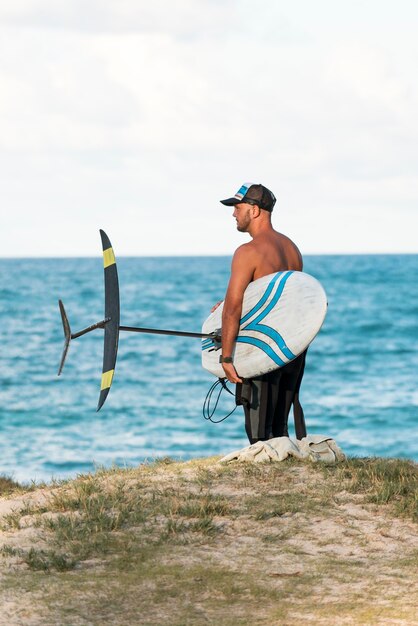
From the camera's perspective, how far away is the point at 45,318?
58406 millimetres

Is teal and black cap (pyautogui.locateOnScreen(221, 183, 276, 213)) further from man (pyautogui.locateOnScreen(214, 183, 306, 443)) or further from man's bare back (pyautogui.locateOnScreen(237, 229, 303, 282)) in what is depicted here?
man's bare back (pyautogui.locateOnScreen(237, 229, 303, 282))

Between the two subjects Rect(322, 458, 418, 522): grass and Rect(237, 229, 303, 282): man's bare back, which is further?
Rect(237, 229, 303, 282): man's bare back

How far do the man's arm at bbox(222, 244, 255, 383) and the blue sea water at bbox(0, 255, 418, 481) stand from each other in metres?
1.84

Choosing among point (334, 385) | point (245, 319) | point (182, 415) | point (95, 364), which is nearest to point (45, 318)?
point (95, 364)

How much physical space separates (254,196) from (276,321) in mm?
985

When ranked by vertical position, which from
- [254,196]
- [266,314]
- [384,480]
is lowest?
[384,480]

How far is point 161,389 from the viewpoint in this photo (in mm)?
33469

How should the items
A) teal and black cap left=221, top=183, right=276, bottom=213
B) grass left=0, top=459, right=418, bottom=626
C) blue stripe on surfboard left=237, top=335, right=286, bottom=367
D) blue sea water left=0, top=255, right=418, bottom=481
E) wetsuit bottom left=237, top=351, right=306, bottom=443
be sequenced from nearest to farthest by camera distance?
grass left=0, top=459, right=418, bottom=626
blue stripe on surfboard left=237, top=335, right=286, bottom=367
teal and black cap left=221, top=183, right=276, bottom=213
wetsuit bottom left=237, top=351, right=306, bottom=443
blue sea water left=0, top=255, right=418, bottom=481

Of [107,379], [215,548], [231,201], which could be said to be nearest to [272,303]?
[231,201]

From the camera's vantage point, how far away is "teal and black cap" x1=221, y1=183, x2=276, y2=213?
7918 millimetres

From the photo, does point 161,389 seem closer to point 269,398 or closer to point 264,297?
point 269,398

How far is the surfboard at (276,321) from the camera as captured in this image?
7805 mm

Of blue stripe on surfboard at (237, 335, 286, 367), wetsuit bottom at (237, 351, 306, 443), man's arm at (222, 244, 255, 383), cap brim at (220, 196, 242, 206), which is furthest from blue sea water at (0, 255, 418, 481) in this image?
cap brim at (220, 196, 242, 206)

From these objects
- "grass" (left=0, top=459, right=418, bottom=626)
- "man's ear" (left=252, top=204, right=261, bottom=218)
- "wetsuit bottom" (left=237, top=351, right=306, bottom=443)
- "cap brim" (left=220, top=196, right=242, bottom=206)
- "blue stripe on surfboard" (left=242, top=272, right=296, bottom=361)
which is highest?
"cap brim" (left=220, top=196, right=242, bottom=206)
